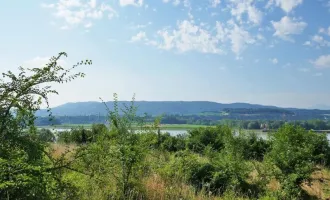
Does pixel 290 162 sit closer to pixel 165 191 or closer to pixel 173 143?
pixel 165 191

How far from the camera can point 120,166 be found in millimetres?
7965

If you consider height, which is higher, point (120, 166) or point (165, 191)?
point (120, 166)

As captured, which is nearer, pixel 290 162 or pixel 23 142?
pixel 23 142

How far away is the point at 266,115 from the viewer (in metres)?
133

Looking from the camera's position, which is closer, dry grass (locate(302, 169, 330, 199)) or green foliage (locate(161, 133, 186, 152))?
dry grass (locate(302, 169, 330, 199))

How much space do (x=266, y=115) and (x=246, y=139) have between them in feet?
390

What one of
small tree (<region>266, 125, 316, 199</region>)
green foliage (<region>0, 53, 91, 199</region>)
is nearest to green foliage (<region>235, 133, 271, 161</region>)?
small tree (<region>266, 125, 316, 199</region>)

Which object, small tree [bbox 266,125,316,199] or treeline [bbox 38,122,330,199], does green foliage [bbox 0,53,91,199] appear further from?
small tree [bbox 266,125,316,199]

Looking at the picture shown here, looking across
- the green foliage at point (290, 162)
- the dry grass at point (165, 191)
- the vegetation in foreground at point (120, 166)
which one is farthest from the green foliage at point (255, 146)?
the dry grass at point (165, 191)

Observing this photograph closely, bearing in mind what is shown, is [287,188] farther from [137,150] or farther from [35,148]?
[35,148]

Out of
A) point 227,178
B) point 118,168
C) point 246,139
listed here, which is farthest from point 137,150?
point 246,139

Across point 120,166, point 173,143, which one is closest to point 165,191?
point 120,166

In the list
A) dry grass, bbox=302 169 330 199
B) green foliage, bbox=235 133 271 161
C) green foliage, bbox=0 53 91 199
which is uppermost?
green foliage, bbox=0 53 91 199

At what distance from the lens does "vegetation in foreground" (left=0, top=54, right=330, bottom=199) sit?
284cm
